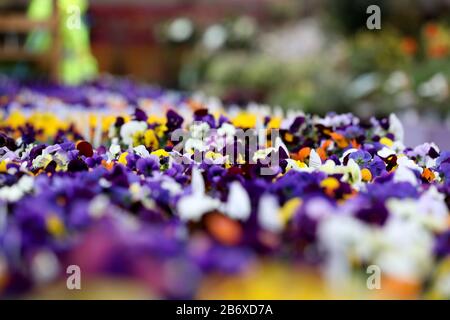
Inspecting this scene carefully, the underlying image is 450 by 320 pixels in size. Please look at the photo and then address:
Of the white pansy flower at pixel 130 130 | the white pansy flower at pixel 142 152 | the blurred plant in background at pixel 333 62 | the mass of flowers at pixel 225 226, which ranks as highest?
the blurred plant in background at pixel 333 62

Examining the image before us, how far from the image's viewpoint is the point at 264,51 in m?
18.6

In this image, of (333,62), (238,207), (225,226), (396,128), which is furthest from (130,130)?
(333,62)

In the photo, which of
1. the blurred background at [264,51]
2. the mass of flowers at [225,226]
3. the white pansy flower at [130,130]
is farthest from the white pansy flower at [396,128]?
the blurred background at [264,51]

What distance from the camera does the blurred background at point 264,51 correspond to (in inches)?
428

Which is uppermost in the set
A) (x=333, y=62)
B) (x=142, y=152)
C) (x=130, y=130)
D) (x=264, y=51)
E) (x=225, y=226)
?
(x=264, y=51)

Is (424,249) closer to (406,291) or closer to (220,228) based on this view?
(406,291)

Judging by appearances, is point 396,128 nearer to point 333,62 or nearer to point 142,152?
point 142,152

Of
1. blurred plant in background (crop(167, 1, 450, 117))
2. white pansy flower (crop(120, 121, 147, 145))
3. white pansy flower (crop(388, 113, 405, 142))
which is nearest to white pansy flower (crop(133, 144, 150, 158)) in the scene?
white pansy flower (crop(120, 121, 147, 145))

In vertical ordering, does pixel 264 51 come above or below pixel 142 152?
above

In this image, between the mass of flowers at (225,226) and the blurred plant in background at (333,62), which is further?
the blurred plant in background at (333,62)

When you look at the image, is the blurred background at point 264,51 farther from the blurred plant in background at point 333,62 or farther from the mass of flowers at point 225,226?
the mass of flowers at point 225,226

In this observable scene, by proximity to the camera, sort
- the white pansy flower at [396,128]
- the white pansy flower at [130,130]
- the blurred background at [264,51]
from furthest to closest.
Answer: the blurred background at [264,51] → the white pansy flower at [396,128] → the white pansy flower at [130,130]

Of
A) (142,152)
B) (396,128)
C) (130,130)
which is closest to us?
(142,152)

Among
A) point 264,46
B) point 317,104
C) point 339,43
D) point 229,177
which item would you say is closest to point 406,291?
point 229,177
